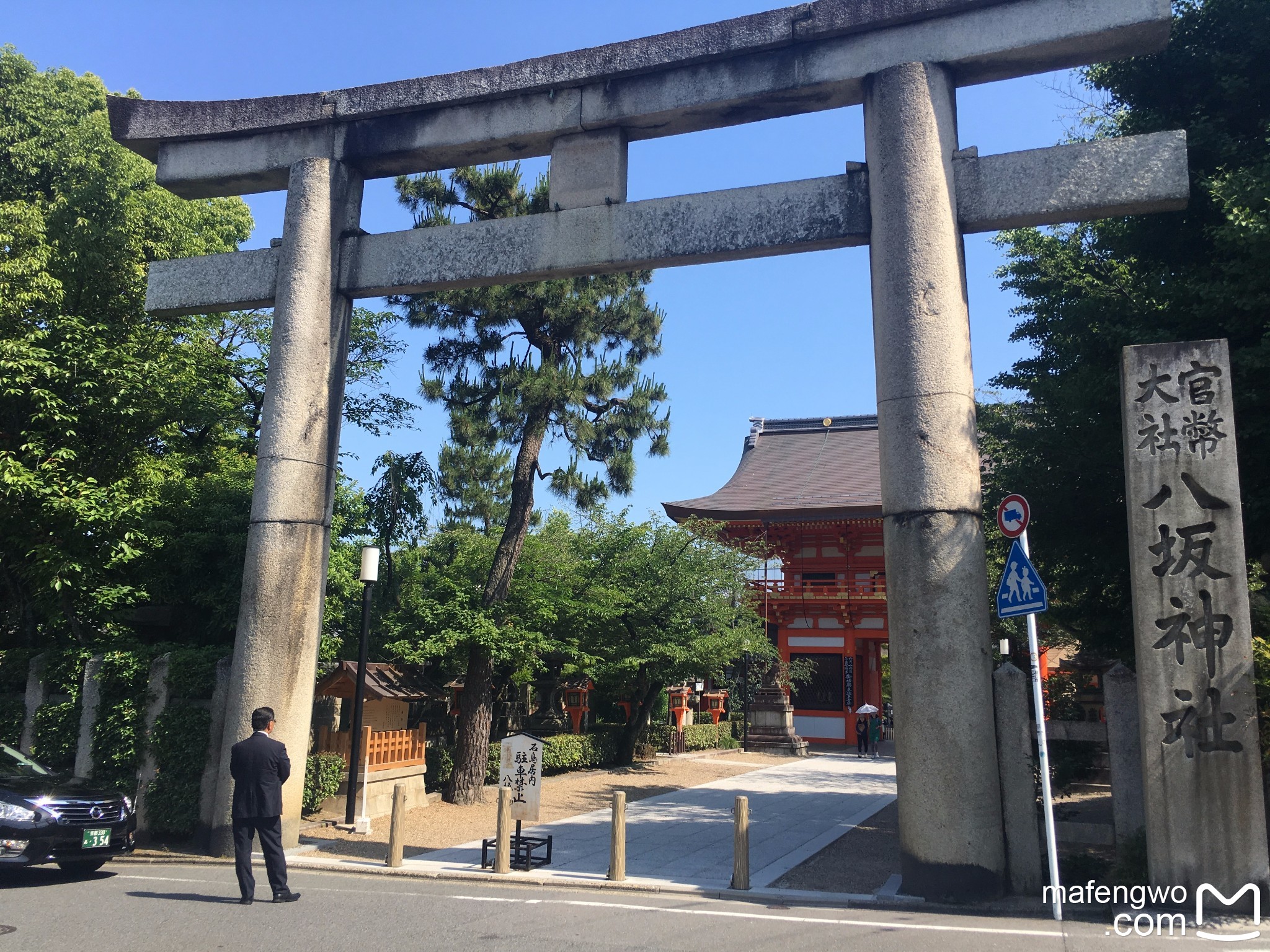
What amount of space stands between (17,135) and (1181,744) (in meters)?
20.9

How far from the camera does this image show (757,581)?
29797 millimetres

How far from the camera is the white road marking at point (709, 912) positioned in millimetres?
6250

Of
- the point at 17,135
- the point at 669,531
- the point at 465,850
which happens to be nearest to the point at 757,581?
the point at 669,531

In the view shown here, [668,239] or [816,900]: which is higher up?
[668,239]

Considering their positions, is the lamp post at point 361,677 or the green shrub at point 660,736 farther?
the green shrub at point 660,736

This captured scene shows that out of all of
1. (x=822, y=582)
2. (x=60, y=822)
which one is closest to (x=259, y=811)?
(x=60, y=822)

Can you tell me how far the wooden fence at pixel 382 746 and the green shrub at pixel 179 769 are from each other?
2.59 metres

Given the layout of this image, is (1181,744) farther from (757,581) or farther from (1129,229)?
(757,581)

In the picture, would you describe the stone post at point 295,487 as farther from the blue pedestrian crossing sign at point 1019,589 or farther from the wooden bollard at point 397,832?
the blue pedestrian crossing sign at point 1019,589

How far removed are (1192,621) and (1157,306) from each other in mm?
3701

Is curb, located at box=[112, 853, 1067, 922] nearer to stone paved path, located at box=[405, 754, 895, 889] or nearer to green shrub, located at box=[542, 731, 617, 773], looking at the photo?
stone paved path, located at box=[405, 754, 895, 889]

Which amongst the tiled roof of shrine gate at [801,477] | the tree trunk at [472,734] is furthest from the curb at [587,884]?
the tiled roof of shrine gate at [801,477]

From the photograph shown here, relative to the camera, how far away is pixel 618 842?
8.23 metres

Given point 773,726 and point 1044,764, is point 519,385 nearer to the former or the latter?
point 1044,764
